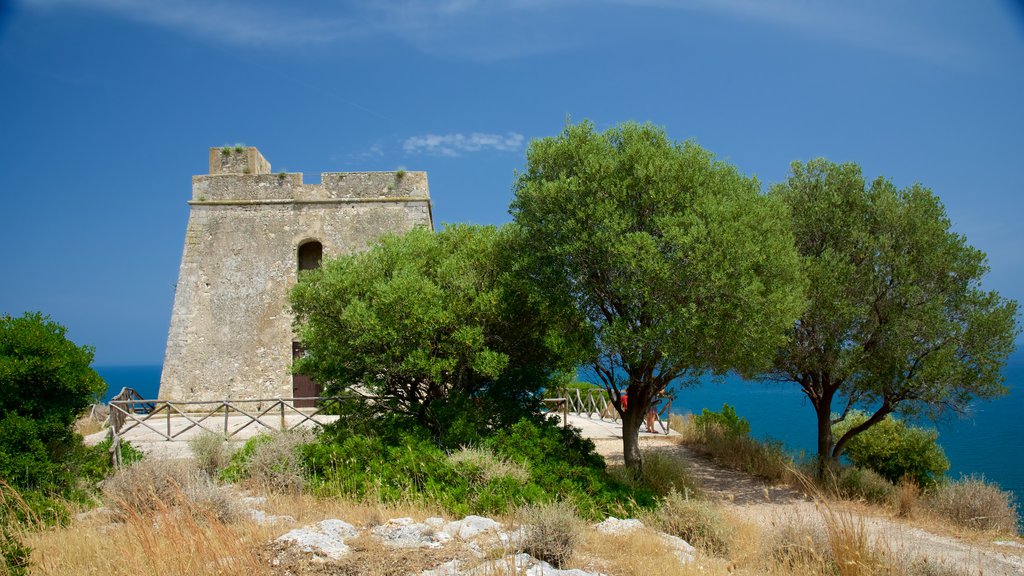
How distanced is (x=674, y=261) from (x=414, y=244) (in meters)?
4.34

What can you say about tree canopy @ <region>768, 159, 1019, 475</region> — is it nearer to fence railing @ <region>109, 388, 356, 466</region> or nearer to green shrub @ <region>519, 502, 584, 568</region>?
green shrub @ <region>519, 502, 584, 568</region>

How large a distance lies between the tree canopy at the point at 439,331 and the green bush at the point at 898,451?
27.0 feet

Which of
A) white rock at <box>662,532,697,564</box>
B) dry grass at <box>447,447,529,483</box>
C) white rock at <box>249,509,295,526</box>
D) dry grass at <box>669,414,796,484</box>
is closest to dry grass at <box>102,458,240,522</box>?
white rock at <box>249,509,295,526</box>

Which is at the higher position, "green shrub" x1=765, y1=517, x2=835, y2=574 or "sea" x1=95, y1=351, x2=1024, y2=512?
"green shrub" x1=765, y1=517, x2=835, y2=574

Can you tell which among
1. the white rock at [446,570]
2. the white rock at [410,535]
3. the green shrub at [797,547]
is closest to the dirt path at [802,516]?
the green shrub at [797,547]

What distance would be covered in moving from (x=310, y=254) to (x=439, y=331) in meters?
11.3

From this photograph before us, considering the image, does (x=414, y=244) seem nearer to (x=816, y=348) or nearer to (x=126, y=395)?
(x=816, y=348)

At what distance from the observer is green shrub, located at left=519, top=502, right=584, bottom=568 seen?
5477mm

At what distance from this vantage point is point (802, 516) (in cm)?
843

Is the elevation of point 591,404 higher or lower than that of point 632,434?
lower

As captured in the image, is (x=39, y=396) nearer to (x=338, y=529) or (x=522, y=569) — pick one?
(x=338, y=529)

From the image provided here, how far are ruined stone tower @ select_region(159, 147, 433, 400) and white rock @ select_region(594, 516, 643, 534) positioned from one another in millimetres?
12063

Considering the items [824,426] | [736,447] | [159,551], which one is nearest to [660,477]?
[824,426]

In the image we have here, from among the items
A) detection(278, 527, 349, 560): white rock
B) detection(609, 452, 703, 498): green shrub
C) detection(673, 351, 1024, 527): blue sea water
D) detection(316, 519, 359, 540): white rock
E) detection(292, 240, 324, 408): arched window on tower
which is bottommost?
detection(673, 351, 1024, 527): blue sea water
